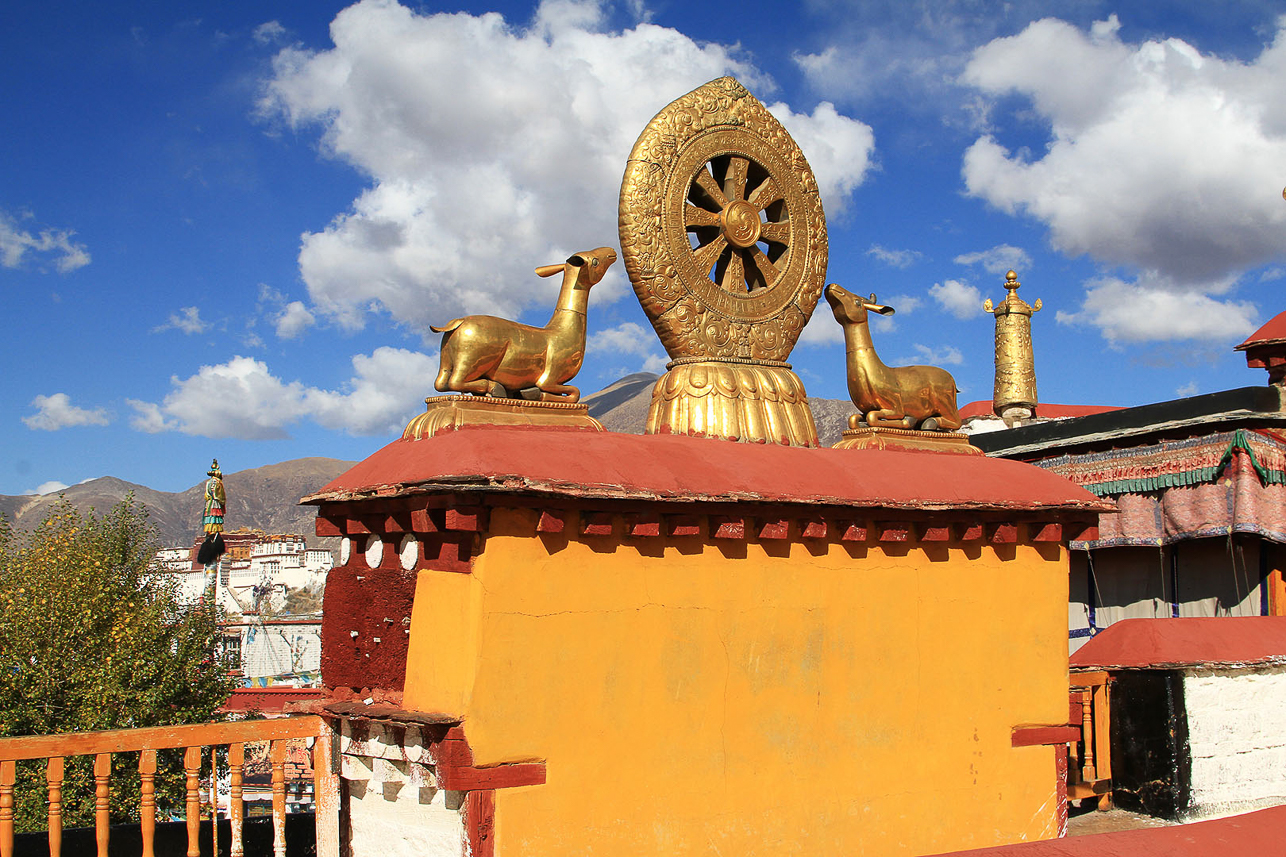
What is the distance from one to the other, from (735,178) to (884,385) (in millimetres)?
1678

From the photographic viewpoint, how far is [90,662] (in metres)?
18.7

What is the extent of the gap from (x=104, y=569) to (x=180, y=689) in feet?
11.4

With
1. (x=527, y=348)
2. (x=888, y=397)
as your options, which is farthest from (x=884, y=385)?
(x=527, y=348)

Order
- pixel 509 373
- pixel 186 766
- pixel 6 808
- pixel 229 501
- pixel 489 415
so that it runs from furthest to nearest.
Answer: pixel 229 501 < pixel 509 373 < pixel 489 415 < pixel 186 766 < pixel 6 808

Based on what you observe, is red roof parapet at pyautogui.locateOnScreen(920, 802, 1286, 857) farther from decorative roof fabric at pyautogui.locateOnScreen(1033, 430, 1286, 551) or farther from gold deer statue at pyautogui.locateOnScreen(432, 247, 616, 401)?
decorative roof fabric at pyautogui.locateOnScreen(1033, 430, 1286, 551)

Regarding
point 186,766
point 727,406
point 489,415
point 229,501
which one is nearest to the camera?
point 186,766

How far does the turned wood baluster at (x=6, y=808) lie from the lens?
4.26 metres

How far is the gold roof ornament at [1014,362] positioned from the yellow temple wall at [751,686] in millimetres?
13278

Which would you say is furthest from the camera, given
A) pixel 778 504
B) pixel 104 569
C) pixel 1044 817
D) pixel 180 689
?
pixel 104 569

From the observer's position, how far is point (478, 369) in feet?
17.4

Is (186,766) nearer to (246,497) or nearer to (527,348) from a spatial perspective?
(527,348)

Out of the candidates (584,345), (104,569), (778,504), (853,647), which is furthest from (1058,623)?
(104,569)

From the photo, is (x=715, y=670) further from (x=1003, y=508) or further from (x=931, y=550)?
(x=1003, y=508)

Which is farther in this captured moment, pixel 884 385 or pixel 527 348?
pixel 884 385
